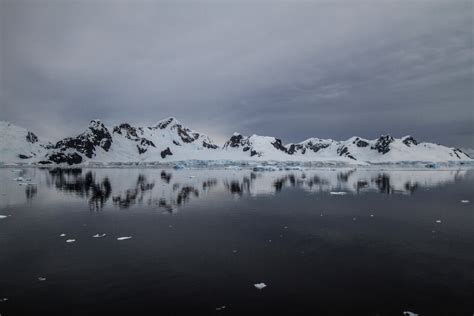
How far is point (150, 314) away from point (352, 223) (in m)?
16.1

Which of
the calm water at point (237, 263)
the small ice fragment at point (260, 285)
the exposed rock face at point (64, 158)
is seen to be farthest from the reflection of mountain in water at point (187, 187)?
the exposed rock face at point (64, 158)

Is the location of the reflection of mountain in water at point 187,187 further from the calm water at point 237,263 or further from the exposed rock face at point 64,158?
the exposed rock face at point 64,158

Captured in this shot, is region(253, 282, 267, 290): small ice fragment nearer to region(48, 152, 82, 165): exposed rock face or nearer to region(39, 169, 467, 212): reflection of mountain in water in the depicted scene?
region(39, 169, 467, 212): reflection of mountain in water

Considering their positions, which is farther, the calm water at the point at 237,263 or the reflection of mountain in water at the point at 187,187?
the reflection of mountain in water at the point at 187,187

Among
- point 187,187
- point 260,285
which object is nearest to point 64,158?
point 187,187

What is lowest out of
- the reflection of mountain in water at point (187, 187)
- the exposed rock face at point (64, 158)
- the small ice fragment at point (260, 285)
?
the small ice fragment at point (260, 285)

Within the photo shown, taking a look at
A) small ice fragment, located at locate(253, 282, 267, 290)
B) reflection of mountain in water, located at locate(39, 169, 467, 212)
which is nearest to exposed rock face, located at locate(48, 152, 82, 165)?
reflection of mountain in water, located at locate(39, 169, 467, 212)

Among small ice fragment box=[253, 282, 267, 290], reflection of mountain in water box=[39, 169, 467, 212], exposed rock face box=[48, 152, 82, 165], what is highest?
exposed rock face box=[48, 152, 82, 165]

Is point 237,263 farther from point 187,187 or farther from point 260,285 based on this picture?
point 187,187

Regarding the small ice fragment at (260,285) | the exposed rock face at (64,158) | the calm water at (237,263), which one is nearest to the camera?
the calm water at (237,263)

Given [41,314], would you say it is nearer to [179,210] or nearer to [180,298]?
[180,298]

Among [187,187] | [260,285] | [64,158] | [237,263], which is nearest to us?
[260,285]

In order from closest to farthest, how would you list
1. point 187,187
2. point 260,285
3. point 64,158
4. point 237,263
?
point 260,285 < point 237,263 < point 187,187 < point 64,158

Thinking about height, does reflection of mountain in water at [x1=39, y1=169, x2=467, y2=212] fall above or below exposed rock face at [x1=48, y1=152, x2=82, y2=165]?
below
